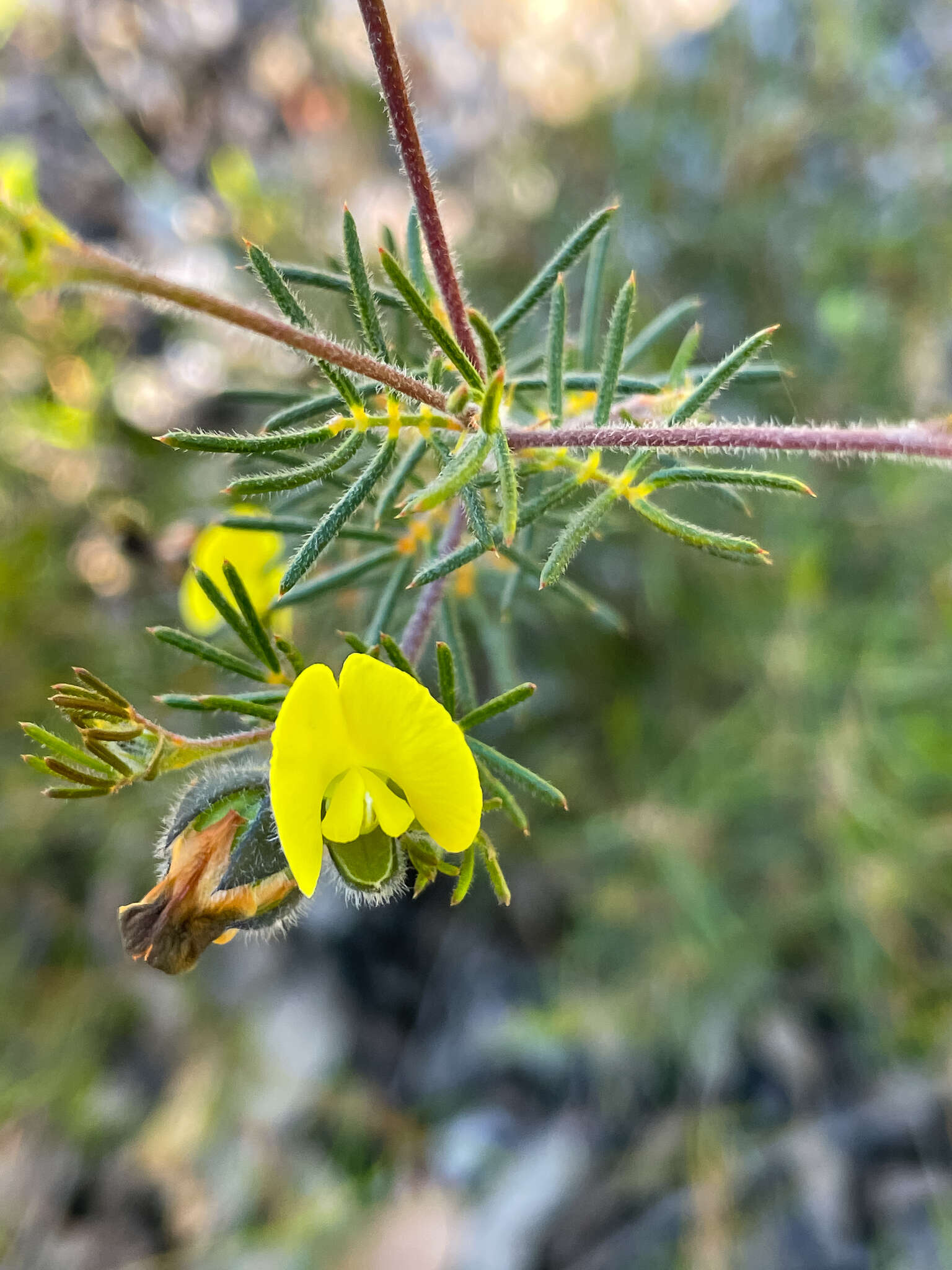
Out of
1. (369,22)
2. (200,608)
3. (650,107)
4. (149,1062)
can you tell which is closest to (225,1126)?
(149,1062)

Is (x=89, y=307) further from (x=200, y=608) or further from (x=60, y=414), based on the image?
(x=200, y=608)

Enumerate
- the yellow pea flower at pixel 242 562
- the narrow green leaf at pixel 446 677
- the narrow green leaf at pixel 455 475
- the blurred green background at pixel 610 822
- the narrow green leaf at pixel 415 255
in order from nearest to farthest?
the narrow green leaf at pixel 455 475, the narrow green leaf at pixel 446 677, the narrow green leaf at pixel 415 255, the yellow pea flower at pixel 242 562, the blurred green background at pixel 610 822

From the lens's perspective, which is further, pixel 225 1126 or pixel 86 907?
pixel 86 907

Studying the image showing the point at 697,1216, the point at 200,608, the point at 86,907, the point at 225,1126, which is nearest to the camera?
the point at 200,608

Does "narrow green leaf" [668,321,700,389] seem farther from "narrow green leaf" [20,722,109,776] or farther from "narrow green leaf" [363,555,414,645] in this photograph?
"narrow green leaf" [20,722,109,776]

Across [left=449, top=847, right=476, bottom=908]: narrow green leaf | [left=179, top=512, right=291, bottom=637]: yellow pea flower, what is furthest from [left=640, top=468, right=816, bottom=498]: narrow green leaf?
[left=179, top=512, right=291, bottom=637]: yellow pea flower

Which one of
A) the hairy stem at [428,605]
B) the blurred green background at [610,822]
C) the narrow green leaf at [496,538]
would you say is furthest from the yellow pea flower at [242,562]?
the blurred green background at [610,822]

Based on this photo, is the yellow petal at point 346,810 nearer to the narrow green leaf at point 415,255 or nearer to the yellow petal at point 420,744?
the yellow petal at point 420,744
